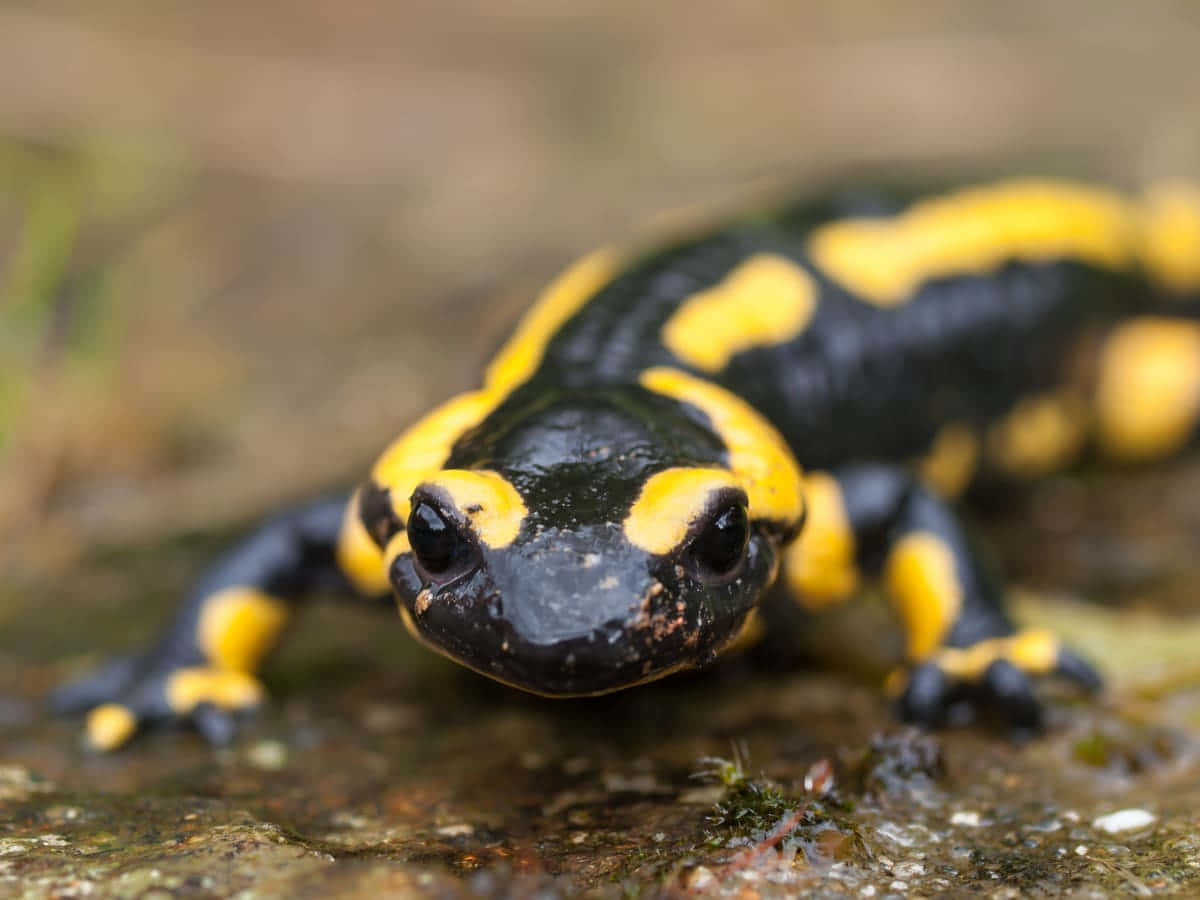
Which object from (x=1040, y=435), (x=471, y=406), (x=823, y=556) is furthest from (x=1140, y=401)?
(x=471, y=406)

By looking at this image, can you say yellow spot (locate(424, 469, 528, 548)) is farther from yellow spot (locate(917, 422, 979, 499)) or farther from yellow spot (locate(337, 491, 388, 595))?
yellow spot (locate(917, 422, 979, 499))

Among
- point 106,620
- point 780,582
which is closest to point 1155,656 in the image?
point 780,582

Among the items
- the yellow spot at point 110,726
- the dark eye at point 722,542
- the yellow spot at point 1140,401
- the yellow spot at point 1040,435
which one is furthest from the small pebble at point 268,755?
the yellow spot at point 1140,401

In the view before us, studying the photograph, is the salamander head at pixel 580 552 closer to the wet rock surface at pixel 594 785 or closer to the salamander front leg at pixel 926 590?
the wet rock surface at pixel 594 785

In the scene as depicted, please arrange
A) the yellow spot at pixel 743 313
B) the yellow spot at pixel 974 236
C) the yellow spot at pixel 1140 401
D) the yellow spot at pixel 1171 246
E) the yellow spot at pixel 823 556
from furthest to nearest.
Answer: the yellow spot at pixel 1171 246 → the yellow spot at pixel 1140 401 → the yellow spot at pixel 974 236 → the yellow spot at pixel 743 313 → the yellow spot at pixel 823 556

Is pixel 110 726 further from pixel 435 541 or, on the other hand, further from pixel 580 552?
pixel 580 552

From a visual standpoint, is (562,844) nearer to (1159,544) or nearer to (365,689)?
(365,689)

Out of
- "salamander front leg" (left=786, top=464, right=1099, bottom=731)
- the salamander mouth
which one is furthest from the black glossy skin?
"salamander front leg" (left=786, top=464, right=1099, bottom=731)
